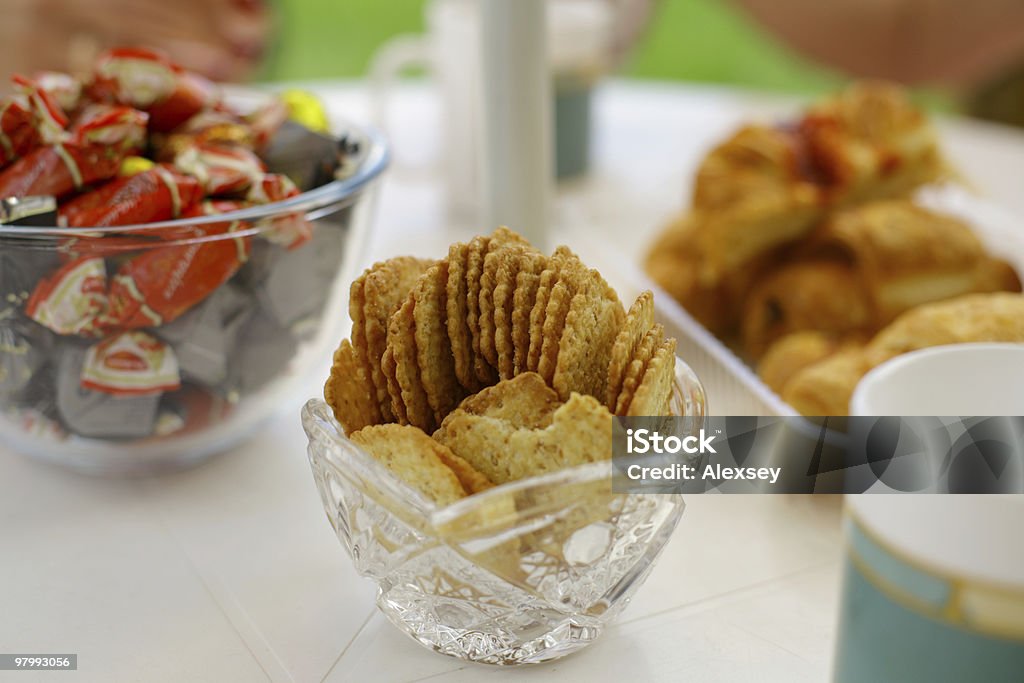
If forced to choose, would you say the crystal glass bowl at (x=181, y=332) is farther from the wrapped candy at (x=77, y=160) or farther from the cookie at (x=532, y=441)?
the cookie at (x=532, y=441)

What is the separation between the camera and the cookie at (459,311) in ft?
1.38

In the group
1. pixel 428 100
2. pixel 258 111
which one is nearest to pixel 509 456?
pixel 258 111

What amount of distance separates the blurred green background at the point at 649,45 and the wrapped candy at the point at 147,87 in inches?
76.0

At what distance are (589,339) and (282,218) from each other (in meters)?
0.21

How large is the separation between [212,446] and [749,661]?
12.7 inches

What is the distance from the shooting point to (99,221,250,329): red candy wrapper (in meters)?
0.50

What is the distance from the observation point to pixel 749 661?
43 centimetres

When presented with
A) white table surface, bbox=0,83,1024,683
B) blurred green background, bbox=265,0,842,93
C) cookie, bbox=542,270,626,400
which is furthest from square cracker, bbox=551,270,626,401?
blurred green background, bbox=265,0,842,93

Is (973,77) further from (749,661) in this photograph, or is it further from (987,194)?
(749,661)

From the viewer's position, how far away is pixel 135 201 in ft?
1.64

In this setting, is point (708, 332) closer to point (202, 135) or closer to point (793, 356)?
point (793, 356)

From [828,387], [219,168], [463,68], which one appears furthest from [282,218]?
[463,68]

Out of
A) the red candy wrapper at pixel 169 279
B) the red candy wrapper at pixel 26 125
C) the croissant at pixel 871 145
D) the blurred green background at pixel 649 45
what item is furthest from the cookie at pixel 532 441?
the blurred green background at pixel 649 45

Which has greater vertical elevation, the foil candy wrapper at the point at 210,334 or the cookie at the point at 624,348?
the cookie at the point at 624,348
